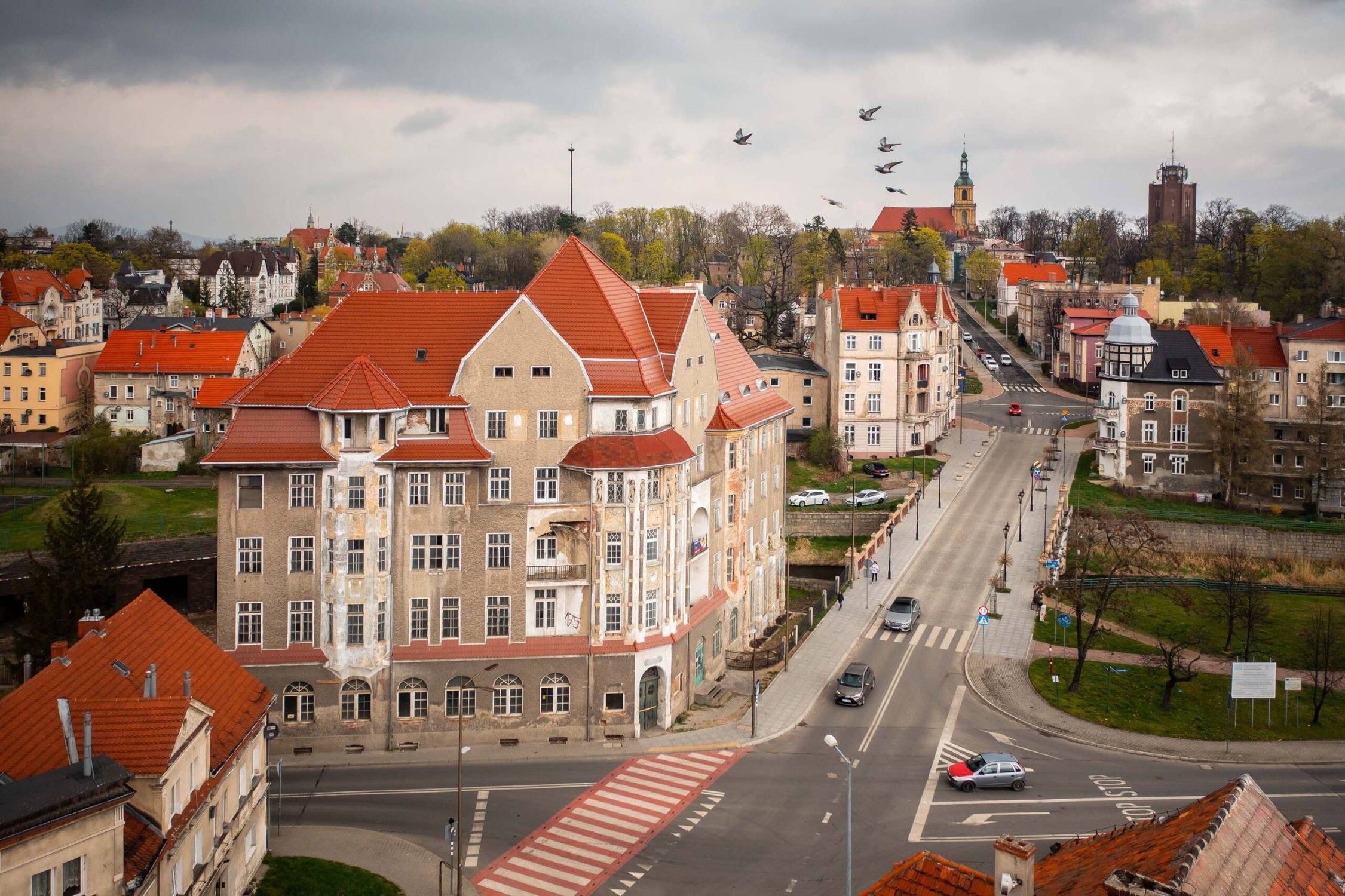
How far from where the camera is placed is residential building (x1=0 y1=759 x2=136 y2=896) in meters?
27.7

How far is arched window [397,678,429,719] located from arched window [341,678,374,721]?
3.93ft

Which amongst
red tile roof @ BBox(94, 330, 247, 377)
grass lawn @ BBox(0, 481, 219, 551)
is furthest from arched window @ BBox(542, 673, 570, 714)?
red tile roof @ BBox(94, 330, 247, 377)

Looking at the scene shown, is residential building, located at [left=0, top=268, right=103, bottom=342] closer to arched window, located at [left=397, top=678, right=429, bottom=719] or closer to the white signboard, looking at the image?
arched window, located at [left=397, top=678, right=429, bottom=719]

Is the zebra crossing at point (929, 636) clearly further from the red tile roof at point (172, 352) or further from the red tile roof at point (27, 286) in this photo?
the red tile roof at point (27, 286)

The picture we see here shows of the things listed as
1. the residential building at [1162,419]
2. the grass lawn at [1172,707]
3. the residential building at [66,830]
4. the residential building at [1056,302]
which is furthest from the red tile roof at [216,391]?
the residential building at [1056,302]

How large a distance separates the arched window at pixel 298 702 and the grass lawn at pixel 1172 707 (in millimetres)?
32659

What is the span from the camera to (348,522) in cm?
5344

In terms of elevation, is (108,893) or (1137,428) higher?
(1137,428)

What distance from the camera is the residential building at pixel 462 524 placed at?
53438 millimetres

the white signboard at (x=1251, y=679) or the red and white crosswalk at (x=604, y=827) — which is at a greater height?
the white signboard at (x=1251, y=679)

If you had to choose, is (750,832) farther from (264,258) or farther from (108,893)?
(264,258)

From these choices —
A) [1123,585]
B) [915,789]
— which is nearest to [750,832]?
[915,789]

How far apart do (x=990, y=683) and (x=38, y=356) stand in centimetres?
9033

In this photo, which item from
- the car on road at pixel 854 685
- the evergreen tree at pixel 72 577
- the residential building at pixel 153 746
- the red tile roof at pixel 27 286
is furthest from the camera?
the red tile roof at pixel 27 286
